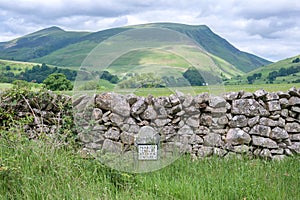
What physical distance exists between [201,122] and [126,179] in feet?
7.55

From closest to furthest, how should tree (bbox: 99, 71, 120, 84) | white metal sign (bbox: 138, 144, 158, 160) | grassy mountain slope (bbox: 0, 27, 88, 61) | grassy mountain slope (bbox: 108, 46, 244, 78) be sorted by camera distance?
white metal sign (bbox: 138, 144, 158, 160) → tree (bbox: 99, 71, 120, 84) → grassy mountain slope (bbox: 108, 46, 244, 78) → grassy mountain slope (bbox: 0, 27, 88, 61)

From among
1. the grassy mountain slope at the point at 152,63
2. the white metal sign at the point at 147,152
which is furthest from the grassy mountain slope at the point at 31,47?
the white metal sign at the point at 147,152

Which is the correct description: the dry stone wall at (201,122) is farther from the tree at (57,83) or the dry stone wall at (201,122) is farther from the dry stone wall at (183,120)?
the tree at (57,83)

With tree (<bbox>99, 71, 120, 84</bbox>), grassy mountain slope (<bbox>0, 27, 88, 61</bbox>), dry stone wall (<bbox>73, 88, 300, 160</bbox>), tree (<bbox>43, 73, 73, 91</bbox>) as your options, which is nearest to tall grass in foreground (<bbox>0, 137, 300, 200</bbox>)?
dry stone wall (<bbox>73, 88, 300, 160</bbox>)

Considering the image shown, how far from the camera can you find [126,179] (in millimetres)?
4914

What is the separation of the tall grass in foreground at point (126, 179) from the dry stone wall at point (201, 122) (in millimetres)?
704

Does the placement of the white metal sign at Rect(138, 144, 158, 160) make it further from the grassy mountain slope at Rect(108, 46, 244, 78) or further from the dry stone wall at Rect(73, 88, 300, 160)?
the grassy mountain slope at Rect(108, 46, 244, 78)

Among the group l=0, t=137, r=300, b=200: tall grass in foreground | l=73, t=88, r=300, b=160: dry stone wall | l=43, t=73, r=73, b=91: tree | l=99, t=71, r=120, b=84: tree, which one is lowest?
l=0, t=137, r=300, b=200: tall grass in foreground

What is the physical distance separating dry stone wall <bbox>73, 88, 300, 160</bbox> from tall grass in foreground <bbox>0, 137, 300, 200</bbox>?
27.7 inches

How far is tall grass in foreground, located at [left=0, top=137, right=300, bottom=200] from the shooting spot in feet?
14.2

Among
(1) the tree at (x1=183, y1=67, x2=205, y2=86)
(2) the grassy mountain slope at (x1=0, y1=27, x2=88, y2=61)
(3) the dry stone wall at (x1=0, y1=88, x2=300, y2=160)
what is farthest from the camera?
(2) the grassy mountain slope at (x1=0, y1=27, x2=88, y2=61)

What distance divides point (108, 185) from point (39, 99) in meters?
3.01

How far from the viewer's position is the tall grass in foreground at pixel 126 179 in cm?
433

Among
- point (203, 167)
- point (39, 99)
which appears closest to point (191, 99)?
point (203, 167)
